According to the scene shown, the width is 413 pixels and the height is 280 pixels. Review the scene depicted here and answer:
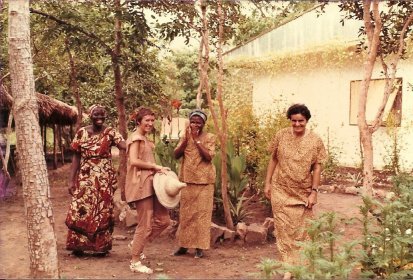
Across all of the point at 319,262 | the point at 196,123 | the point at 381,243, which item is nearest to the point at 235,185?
the point at 196,123

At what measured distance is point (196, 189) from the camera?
5867 millimetres

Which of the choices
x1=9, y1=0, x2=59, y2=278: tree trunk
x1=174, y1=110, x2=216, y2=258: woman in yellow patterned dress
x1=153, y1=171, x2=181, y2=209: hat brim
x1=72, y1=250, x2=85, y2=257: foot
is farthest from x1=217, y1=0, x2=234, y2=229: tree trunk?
x1=9, y1=0, x2=59, y2=278: tree trunk

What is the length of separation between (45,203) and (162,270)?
1.74m

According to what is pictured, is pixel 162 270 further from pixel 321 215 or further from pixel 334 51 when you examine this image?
pixel 334 51

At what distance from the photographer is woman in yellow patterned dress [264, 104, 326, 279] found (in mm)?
5047

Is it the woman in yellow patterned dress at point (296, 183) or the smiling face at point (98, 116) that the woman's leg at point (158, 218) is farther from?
the woman in yellow patterned dress at point (296, 183)

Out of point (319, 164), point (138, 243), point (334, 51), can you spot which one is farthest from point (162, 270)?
point (334, 51)

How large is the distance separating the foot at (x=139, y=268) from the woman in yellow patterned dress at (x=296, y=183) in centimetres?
128

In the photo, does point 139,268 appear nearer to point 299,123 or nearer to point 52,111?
point 299,123

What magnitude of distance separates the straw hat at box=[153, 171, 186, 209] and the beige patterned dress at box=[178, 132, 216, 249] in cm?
60

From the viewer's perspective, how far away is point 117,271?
5348 millimetres

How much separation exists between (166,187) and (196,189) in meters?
0.74

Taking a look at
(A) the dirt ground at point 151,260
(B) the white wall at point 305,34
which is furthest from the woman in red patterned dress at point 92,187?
(B) the white wall at point 305,34

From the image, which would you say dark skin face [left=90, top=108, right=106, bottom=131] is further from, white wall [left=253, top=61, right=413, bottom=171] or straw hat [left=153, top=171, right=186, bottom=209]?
white wall [left=253, top=61, right=413, bottom=171]
